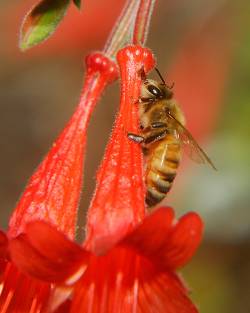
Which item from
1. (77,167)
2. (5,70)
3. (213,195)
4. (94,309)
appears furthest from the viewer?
(5,70)

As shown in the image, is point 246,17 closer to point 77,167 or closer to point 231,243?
point 231,243

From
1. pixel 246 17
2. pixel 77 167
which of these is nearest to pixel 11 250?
pixel 77 167

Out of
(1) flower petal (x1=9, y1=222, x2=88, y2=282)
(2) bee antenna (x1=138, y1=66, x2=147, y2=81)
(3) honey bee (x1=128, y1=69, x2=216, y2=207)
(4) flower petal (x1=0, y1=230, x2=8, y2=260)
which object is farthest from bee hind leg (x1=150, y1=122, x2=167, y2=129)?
(4) flower petal (x1=0, y1=230, x2=8, y2=260)

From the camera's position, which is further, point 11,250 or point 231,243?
point 231,243

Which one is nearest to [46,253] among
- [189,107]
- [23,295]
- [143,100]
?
[23,295]

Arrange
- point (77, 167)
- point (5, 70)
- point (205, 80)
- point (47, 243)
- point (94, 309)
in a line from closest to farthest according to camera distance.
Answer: point (47, 243)
point (94, 309)
point (77, 167)
point (205, 80)
point (5, 70)

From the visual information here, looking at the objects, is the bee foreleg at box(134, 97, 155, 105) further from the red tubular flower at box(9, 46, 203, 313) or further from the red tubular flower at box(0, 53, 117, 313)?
the red tubular flower at box(0, 53, 117, 313)

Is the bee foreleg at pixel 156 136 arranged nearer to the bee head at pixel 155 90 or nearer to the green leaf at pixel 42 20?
the bee head at pixel 155 90
